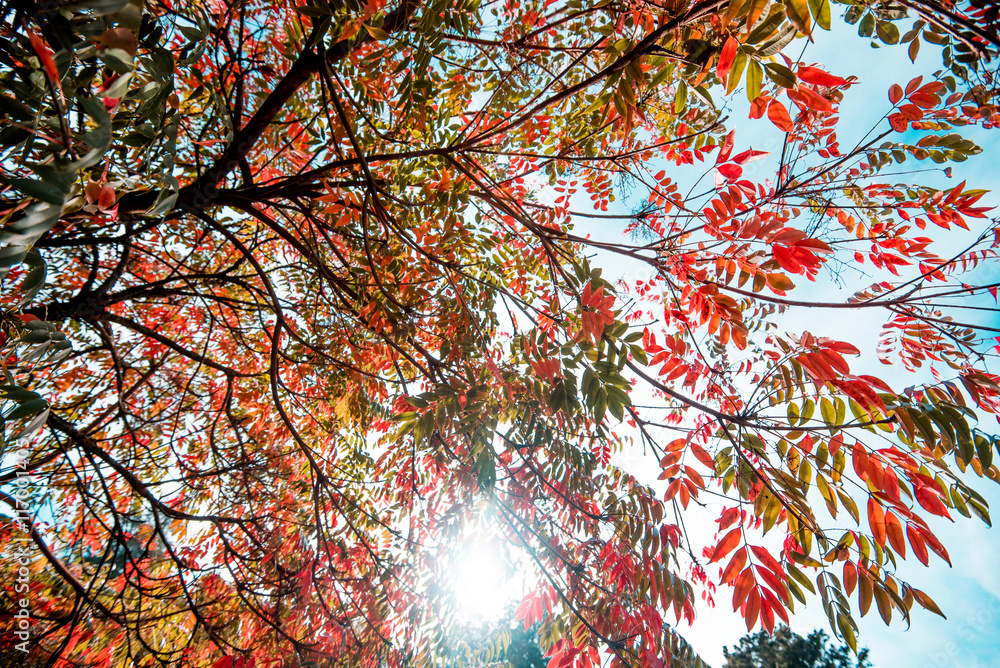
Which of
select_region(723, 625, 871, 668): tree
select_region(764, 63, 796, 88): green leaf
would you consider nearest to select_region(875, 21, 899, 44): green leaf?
select_region(764, 63, 796, 88): green leaf

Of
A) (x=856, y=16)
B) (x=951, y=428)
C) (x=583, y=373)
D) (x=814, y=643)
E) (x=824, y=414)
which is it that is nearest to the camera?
(x=951, y=428)

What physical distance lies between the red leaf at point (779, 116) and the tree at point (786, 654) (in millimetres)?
14605

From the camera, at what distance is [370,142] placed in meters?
2.38

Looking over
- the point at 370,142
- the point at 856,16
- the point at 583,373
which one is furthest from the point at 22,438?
the point at 856,16

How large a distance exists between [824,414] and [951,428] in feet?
0.77

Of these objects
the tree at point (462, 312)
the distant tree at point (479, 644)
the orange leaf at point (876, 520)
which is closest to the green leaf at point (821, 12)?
the tree at point (462, 312)

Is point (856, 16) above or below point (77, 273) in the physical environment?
below

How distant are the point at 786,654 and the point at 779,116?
55.3ft

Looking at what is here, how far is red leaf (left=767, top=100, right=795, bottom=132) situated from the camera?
1014 mm

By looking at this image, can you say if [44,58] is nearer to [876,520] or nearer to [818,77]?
[818,77]

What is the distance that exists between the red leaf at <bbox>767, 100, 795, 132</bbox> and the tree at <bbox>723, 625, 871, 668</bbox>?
1461cm

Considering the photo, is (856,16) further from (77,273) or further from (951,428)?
(77,273)

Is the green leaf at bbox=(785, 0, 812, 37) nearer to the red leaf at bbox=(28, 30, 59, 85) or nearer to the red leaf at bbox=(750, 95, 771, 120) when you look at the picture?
the red leaf at bbox=(750, 95, 771, 120)

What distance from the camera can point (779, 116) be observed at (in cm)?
102
